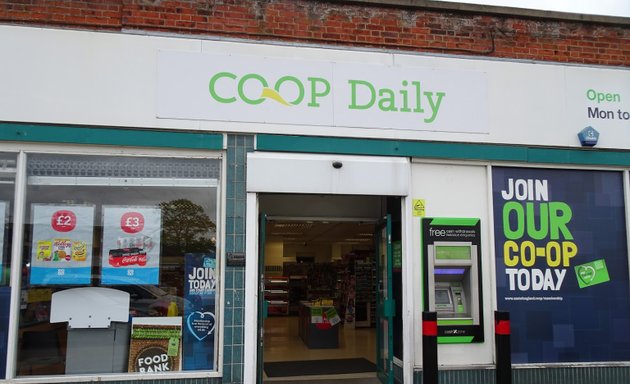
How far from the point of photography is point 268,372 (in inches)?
324

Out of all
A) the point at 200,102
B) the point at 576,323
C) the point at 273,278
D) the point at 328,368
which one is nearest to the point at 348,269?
the point at 273,278

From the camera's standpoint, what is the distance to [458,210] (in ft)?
22.1

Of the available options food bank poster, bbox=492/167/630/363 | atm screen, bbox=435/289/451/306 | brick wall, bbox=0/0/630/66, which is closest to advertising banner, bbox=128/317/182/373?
atm screen, bbox=435/289/451/306

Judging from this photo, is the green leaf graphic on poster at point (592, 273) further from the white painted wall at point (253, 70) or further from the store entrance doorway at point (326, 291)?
the store entrance doorway at point (326, 291)

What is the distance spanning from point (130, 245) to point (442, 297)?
363 centimetres

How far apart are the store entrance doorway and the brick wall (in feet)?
7.07

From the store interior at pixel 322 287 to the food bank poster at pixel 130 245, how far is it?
179 cm

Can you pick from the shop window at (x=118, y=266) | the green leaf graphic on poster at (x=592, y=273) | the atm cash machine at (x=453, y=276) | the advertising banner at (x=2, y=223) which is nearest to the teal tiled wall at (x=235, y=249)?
the shop window at (x=118, y=266)

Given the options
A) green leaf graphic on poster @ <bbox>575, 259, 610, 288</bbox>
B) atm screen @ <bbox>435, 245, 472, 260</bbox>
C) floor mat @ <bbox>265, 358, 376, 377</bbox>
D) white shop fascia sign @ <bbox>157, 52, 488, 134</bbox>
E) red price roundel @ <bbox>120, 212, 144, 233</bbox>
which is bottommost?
floor mat @ <bbox>265, 358, 376, 377</bbox>

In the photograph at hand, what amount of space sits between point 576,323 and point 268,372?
4.22 meters

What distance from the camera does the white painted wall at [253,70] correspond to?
595cm

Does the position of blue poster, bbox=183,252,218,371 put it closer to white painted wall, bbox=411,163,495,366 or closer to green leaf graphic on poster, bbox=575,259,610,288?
white painted wall, bbox=411,163,495,366

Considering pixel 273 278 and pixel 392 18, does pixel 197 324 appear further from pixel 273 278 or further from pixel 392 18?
pixel 273 278

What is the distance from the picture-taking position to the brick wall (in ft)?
20.3
